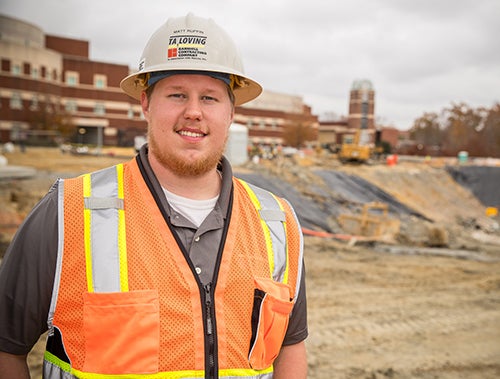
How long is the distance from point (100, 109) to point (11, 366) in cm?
4934

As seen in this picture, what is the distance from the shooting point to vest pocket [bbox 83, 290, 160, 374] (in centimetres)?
180

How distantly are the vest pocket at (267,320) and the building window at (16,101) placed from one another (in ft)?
145

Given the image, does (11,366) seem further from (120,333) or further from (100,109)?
(100,109)

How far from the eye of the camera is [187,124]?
2.08 m

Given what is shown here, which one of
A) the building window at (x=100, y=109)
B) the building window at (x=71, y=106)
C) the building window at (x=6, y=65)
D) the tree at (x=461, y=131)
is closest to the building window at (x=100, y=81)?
the building window at (x=100, y=109)

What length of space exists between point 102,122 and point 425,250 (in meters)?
39.9

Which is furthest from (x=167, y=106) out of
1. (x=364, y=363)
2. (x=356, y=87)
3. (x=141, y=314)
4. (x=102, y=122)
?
(x=356, y=87)

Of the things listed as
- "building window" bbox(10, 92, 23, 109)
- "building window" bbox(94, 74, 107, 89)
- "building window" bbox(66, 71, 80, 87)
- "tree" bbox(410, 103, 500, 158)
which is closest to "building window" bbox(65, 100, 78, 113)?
"building window" bbox(66, 71, 80, 87)

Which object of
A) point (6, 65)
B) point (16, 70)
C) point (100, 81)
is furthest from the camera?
point (100, 81)

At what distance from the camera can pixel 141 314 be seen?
6.00ft

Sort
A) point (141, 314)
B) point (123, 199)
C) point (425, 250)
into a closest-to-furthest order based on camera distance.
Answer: point (141, 314)
point (123, 199)
point (425, 250)

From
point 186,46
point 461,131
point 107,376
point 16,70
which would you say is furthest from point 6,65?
point 461,131

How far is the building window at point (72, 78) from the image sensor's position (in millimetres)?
46781

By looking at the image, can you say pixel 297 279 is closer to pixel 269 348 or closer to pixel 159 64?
pixel 269 348
